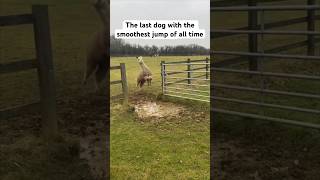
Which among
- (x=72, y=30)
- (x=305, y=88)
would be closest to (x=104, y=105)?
(x=72, y=30)

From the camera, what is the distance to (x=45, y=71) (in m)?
4.45

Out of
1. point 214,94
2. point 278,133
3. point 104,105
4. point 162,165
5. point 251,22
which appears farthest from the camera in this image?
point 251,22

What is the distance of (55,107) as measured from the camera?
15.1ft

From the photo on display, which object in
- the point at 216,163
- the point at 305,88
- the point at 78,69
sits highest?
the point at 78,69

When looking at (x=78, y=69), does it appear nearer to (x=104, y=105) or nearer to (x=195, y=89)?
(x=104, y=105)

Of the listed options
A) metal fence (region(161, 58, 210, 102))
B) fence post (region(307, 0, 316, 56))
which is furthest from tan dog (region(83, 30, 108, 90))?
fence post (region(307, 0, 316, 56))

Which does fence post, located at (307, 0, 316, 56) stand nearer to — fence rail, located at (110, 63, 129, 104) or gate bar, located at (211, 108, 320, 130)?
gate bar, located at (211, 108, 320, 130)

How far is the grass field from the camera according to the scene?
3195 mm

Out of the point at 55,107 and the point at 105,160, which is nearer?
the point at 105,160

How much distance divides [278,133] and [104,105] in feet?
6.37

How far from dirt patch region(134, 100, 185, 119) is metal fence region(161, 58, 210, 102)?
5.0 inches

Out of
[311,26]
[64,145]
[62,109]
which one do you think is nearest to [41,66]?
[62,109]

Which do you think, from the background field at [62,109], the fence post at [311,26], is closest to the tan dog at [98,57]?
the background field at [62,109]

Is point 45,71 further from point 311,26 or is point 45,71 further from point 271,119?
point 311,26
